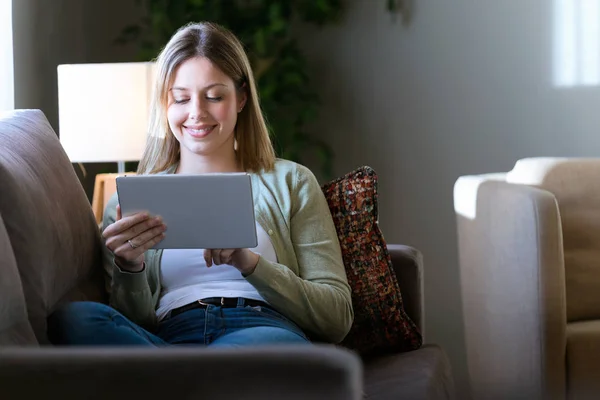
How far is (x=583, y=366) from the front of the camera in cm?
224

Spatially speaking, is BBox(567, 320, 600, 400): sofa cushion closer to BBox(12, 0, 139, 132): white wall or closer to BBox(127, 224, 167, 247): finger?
BBox(127, 224, 167, 247): finger

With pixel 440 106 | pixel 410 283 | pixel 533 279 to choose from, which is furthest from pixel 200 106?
pixel 440 106

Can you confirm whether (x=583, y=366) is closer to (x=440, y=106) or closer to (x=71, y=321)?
(x=71, y=321)

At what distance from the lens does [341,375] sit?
31.3 inches

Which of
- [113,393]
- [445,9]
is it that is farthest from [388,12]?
[113,393]

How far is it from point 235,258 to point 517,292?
95cm

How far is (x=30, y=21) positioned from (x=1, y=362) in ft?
7.85

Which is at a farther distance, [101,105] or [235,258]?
[101,105]

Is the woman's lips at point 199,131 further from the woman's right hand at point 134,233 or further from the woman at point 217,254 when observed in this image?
the woman's right hand at point 134,233

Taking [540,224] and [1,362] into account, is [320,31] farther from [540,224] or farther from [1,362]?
[1,362]

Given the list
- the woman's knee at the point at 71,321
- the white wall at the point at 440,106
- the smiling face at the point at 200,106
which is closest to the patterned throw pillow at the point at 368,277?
the smiling face at the point at 200,106

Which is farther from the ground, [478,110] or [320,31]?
[320,31]

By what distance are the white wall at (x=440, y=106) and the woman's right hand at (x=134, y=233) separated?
2.17 metres

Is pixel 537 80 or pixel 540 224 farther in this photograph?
pixel 537 80
